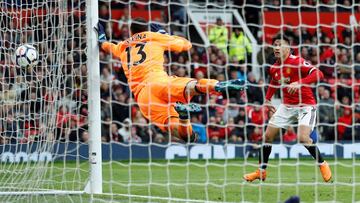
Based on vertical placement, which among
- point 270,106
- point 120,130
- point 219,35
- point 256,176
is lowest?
point 256,176

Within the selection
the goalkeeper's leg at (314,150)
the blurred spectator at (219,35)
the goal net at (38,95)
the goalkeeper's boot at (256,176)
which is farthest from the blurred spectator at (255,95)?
the goalkeeper's boot at (256,176)

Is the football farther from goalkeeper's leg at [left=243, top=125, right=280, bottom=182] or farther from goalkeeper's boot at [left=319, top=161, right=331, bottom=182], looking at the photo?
goalkeeper's boot at [left=319, top=161, right=331, bottom=182]

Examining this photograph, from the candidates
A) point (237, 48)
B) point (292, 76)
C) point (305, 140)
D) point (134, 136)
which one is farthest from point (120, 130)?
point (305, 140)

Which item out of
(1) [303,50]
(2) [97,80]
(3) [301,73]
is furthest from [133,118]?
(2) [97,80]

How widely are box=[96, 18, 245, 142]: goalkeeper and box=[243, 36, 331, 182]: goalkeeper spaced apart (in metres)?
1.33

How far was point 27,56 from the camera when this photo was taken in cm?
1060

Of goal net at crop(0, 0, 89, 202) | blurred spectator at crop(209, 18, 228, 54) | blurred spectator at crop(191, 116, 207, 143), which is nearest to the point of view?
goal net at crop(0, 0, 89, 202)

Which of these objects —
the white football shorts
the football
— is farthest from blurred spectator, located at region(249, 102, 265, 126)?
the football

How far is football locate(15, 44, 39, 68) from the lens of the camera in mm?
10545

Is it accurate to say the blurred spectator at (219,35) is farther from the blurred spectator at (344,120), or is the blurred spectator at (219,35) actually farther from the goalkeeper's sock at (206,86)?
the goalkeeper's sock at (206,86)

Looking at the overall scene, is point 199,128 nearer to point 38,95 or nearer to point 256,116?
point 256,116

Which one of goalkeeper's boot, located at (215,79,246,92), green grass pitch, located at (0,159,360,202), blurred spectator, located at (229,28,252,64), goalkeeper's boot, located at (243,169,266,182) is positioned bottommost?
green grass pitch, located at (0,159,360,202)

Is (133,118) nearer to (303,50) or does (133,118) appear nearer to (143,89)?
(303,50)

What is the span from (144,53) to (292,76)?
7.91ft
